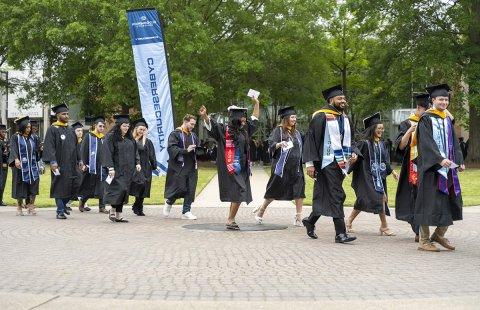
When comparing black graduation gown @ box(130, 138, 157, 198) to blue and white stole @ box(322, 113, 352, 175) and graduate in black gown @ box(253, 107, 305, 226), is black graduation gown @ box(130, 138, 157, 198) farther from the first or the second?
blue and white stole @ box(322, 113, 352, 175)

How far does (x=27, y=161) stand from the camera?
14797 mm

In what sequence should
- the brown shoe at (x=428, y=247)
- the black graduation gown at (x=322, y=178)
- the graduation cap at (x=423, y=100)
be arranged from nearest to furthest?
the brown shoe at (x=428, y=247) → the black graduation gown at (x=322, y=178) → the graduation cap at (x=423, y=100)

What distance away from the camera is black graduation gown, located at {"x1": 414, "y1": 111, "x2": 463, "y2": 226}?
29.9 ft

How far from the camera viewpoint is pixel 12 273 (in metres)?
7.58

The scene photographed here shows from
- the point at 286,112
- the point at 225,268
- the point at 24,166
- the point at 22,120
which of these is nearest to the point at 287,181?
the point at 286,112

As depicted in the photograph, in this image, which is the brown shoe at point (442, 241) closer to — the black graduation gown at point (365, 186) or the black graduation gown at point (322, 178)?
the black graduation gown at point (322, 178)

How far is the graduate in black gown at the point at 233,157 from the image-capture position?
11.6 meters

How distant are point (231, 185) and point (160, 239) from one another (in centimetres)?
157

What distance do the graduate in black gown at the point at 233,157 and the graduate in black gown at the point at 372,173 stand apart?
164cm

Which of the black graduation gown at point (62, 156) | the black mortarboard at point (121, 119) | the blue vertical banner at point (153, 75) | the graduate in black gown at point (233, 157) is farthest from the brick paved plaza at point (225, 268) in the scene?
the blue vertical banner at point (153, 75)

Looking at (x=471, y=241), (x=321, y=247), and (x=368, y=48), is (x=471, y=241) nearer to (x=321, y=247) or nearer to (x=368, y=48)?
(x=321, y=247)

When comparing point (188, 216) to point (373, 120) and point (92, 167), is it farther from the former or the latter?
point (373, 120)

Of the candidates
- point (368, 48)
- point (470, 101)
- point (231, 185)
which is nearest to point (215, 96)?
point (368, 48)

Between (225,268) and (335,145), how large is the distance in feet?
9.76
